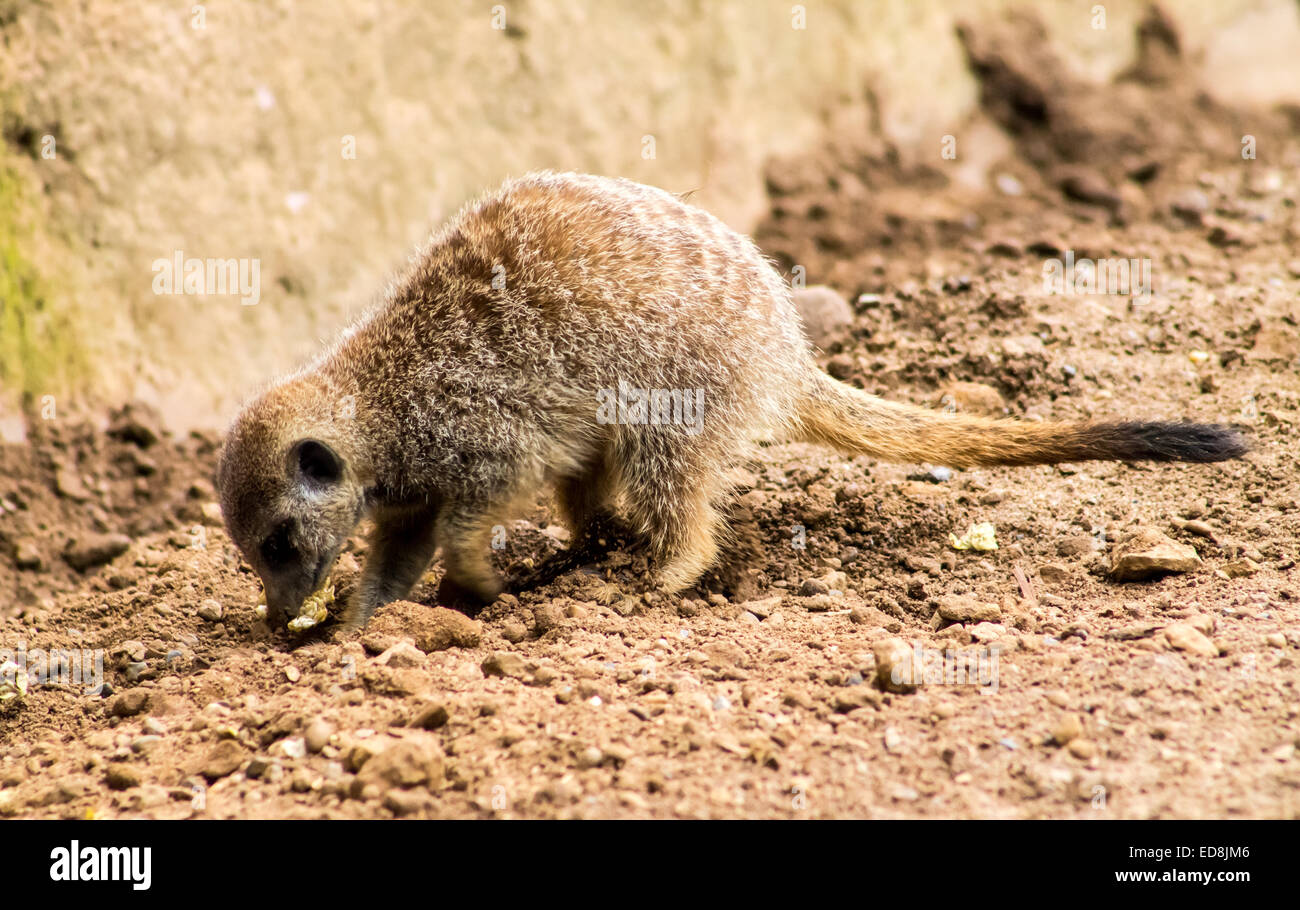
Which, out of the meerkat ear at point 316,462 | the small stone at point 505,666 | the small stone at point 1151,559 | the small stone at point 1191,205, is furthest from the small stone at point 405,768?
the small stone at point 1191,205

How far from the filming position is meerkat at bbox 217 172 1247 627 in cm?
368

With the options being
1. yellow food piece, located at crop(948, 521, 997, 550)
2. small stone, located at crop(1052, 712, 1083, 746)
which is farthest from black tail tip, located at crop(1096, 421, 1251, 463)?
small stone, located at crop(1052, 712, 1083, 746)

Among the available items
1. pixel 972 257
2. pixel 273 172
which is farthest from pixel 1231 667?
pixel 273 172

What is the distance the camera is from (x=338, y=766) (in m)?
2.68

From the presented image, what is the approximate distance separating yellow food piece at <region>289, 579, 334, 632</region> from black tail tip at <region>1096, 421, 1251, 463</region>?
8.61 ft

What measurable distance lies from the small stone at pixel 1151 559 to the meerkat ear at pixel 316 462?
8.19ft

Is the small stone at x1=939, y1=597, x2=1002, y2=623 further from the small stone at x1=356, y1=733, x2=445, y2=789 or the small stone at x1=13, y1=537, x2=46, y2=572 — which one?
the small stone at x1=13, y1=537, x2=46, y2=572

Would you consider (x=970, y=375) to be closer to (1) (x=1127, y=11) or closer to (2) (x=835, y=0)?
(2) (x=835, y=0)

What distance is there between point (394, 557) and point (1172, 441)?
2572 millimetres

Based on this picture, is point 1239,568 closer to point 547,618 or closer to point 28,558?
point 547,618

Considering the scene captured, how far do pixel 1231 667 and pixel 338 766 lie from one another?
216 centimetres

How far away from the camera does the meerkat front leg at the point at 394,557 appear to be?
3.85 metres

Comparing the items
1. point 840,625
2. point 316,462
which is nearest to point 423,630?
point 316,462

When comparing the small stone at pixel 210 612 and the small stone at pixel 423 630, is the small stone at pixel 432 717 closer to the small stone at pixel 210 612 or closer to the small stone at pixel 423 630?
the small stone at pixel 423 630
